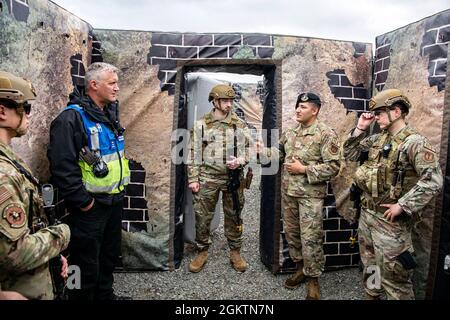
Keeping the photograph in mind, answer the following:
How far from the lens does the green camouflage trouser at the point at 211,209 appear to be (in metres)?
4.22

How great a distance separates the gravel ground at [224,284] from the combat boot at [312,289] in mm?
114

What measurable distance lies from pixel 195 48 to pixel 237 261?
260 centimetres

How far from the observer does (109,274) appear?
326 centimetres

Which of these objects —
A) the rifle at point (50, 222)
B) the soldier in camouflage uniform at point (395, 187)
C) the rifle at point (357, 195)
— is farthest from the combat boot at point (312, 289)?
the rifle at point (50, 222)

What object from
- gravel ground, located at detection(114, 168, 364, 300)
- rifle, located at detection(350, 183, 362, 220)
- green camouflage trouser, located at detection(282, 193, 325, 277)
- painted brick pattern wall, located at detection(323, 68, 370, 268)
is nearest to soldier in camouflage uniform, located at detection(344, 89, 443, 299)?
rifle, located at detection(350, 183, 362, 220)

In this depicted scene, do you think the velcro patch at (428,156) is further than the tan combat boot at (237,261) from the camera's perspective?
No

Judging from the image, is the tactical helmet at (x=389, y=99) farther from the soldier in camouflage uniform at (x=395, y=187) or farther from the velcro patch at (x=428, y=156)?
the velcro patch at (x=428, y=156)

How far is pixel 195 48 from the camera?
3.99 meters

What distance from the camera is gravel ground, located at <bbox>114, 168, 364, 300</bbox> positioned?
3.71 metres

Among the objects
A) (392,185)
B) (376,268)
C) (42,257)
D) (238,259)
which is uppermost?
(392,185)

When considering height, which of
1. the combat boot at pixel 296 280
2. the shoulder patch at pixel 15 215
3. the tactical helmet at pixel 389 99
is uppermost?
the tactical helmet at pixel 389 99
